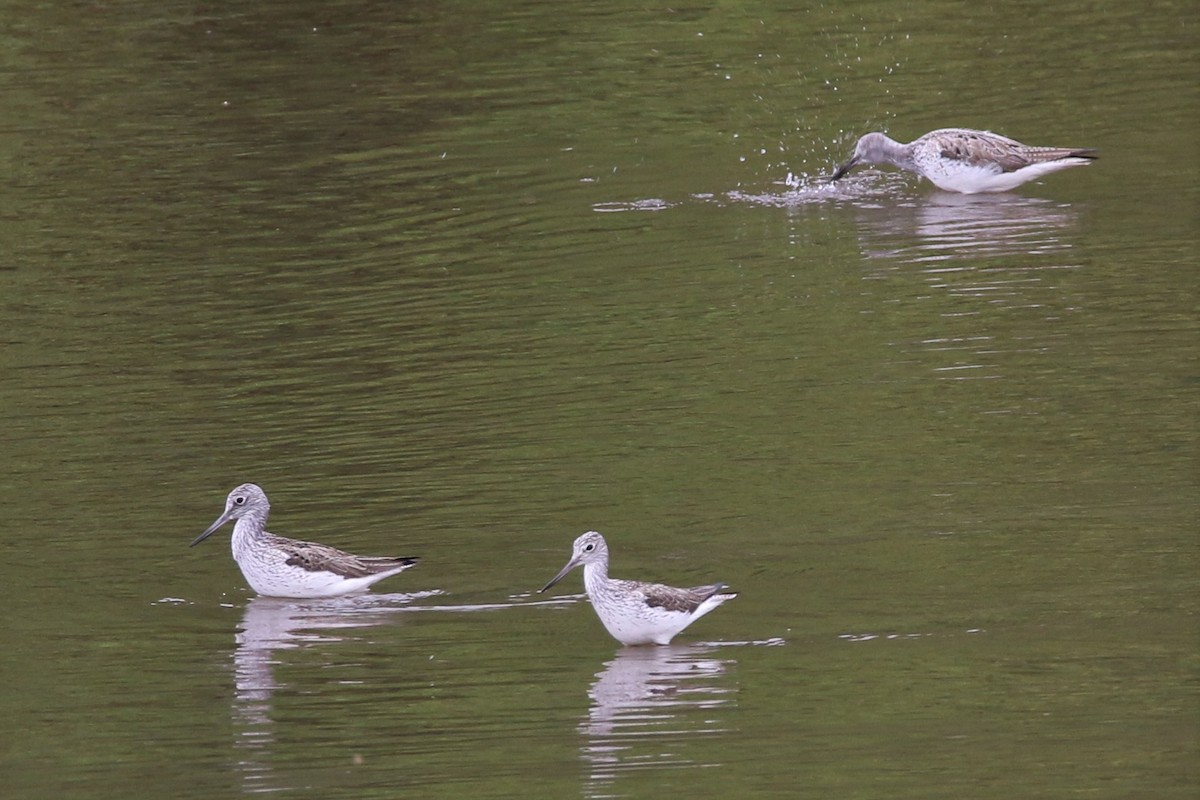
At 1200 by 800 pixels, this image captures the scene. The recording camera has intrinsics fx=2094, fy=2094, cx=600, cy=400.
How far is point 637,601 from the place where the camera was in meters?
10.5

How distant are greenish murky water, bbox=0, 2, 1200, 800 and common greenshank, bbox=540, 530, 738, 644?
0.19 metres

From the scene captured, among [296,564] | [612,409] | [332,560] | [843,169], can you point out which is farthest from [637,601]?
[843,169]

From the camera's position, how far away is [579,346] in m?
15.9

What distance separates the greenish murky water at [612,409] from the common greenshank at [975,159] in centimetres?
30

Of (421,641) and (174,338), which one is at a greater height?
(174,338)

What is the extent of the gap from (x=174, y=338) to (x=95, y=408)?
1.69 meters

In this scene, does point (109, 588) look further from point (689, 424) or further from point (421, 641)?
point (689, 424)

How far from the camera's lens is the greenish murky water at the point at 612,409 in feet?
31.7

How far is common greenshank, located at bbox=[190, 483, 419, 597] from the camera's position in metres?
11.6

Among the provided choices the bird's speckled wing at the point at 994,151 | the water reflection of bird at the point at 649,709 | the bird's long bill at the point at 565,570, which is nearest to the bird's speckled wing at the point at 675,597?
the water reflection of bird at the point at 649,709

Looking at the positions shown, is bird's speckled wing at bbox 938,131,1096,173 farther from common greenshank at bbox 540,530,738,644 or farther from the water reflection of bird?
the water reflection of bird

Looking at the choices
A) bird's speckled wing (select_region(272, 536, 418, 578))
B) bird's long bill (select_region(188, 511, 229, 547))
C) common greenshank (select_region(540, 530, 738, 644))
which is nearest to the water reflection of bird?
common greenshank (select_region(540, 530, 738, 644))

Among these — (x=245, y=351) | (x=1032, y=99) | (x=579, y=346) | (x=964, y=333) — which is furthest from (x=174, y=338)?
(x=1032, y=99)

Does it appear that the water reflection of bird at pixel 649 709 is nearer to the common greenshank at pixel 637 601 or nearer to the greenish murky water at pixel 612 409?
the greenish murky water at pixel 612 409
